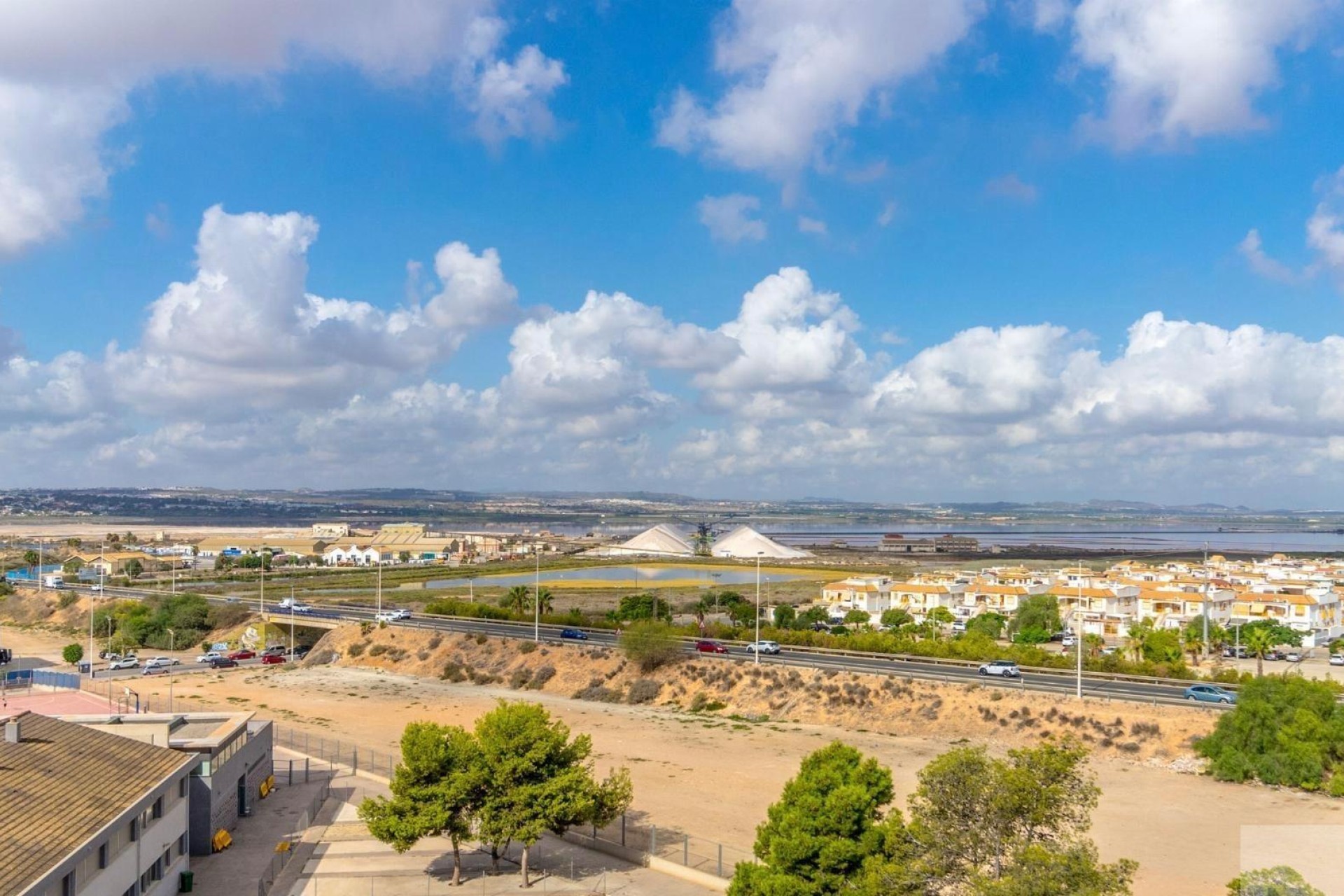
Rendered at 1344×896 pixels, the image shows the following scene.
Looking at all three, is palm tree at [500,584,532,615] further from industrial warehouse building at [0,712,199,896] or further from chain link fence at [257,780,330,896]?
industrial warehouse building at [0,712,199,896]

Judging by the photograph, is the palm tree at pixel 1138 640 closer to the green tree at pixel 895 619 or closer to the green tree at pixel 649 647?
the green tree at pixel 895 619

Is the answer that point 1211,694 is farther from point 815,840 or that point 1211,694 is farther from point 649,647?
point 815,840

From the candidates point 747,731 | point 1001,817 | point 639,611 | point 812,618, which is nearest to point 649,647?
point 747,731

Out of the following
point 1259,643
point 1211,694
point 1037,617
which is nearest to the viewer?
point 1211,694

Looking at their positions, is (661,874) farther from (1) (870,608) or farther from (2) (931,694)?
(1) (870,608)

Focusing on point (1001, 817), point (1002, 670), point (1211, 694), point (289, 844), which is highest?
point (1001, 817)

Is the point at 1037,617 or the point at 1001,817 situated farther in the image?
the point at 1037,617

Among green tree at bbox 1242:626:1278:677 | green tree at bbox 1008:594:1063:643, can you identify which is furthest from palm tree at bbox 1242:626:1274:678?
green tree at bbox 1008:594:1063:643
